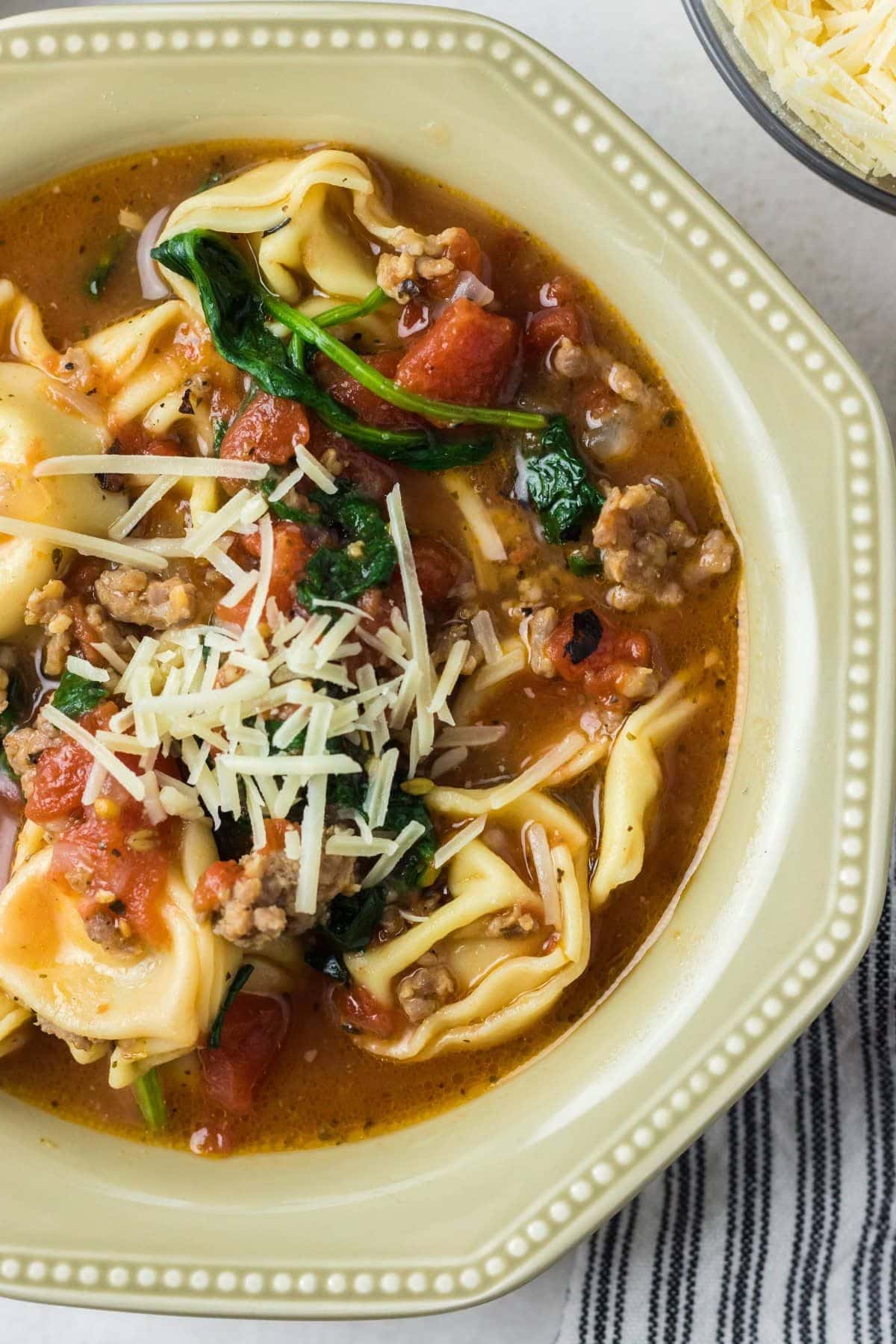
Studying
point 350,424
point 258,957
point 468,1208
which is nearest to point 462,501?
point 350,424

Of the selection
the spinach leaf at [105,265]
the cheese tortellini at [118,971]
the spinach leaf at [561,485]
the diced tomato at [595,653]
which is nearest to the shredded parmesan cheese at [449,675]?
the diced tomato at [595,653]

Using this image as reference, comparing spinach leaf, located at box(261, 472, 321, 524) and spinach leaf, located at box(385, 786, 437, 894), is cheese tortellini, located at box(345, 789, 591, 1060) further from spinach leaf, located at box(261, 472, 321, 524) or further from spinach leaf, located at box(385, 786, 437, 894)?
spinach leaf, located at box(261, 472, 321, 524)

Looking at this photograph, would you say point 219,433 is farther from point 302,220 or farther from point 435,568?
point 435,568

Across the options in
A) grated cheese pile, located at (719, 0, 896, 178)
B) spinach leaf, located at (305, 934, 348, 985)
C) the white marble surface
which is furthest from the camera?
the white marble surface

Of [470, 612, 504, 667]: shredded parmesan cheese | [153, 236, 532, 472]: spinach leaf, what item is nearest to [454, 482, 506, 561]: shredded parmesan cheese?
[153, 236, 532, 472]: spinach leaf

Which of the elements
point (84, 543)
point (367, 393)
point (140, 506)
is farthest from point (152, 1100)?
point (367, 393)

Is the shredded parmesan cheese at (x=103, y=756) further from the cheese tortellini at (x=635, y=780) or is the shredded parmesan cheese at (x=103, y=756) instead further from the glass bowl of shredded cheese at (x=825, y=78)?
the glass bowl of shredded cheese at (x=825, y=78)

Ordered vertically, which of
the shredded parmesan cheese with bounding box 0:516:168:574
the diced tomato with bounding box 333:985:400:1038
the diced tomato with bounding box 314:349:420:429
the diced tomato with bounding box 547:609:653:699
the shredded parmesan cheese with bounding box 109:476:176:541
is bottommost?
the diced tomato with bounding box 333:985:400:1038
